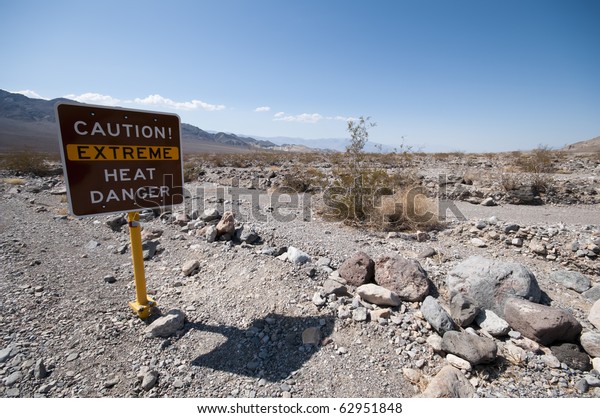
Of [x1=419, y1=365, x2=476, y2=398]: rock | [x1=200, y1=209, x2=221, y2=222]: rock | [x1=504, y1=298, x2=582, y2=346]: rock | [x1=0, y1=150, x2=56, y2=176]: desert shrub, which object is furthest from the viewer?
[x1=0, y1=150, x2=56, y2=176]: desert shrub

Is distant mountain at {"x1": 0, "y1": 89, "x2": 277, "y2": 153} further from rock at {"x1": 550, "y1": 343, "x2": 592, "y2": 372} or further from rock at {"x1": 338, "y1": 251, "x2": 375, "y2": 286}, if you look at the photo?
rock at {"x1": 550, "y1": 343, "x2": 592, "y2": 372}

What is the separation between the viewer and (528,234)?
4.64 m

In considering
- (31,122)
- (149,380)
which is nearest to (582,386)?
(149,380)

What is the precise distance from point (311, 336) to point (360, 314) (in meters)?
0.51

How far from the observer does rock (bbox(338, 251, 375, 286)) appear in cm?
322

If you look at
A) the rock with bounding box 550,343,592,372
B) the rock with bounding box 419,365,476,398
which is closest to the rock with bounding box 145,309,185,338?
the rock with bounding box 419,365,476,398

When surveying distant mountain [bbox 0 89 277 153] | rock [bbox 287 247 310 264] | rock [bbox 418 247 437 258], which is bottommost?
rock [bbox 418 247 437 258]

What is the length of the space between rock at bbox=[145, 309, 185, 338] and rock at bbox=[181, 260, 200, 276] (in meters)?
1.06

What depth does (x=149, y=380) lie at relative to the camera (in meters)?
2.06

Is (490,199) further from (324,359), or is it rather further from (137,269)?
(137,269)

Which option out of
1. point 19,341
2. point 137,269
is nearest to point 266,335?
point 137,269

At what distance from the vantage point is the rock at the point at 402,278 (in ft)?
9.59

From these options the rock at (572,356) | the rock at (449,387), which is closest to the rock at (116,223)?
the rock at (449,387)

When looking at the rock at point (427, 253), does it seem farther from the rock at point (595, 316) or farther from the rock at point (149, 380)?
the rock at point (149, 380)
